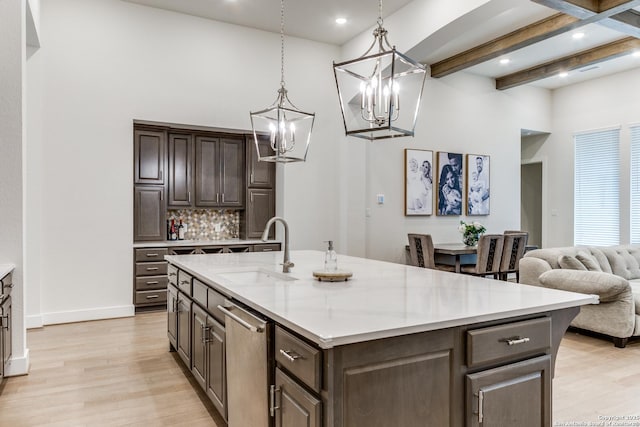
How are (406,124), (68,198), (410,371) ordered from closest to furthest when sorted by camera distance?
(410,371), (68,198), (406,124)

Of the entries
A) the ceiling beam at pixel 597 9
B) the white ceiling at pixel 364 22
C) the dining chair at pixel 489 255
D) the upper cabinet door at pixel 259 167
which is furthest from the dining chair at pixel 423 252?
the ceiling beam at pixel 597 9

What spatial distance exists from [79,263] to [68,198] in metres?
0.75

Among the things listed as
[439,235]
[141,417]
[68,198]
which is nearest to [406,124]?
[439,235]

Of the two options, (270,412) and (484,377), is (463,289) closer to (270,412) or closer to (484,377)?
(484,377)

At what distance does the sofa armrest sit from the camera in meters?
4.64

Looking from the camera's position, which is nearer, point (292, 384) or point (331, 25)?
point (292, 384)

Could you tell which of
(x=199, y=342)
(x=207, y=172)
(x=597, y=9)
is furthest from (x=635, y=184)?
(x=199, y=342)

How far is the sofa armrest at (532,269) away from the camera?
464cm

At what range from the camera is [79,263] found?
16.4 feet

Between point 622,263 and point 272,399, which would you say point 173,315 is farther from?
point 622,263

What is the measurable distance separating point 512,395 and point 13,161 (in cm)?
368

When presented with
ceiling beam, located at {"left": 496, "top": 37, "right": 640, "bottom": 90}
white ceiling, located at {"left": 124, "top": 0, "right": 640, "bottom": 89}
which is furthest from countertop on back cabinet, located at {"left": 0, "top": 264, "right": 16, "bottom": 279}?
ceiling beam, located at {"left": 496, "top": 37, "right": 640, "bottom": 90}

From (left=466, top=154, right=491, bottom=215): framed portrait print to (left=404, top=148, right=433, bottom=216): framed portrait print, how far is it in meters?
0.86

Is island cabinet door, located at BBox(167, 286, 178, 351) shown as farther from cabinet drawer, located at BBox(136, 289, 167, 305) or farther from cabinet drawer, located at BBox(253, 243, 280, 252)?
cabinet drawer, located at BBox(253, 243, 280, 252)
